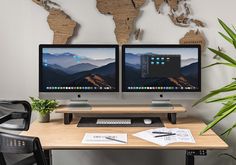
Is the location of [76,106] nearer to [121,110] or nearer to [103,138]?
[121,110]

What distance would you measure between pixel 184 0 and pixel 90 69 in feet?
3.03

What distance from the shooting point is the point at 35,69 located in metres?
3.00

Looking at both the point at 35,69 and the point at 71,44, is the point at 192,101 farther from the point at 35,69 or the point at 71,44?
the point at 35,69

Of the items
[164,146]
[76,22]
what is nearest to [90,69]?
[76,22]

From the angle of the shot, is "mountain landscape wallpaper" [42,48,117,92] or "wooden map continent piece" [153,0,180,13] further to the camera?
"wooden map continent piece" [153,0,180,13]

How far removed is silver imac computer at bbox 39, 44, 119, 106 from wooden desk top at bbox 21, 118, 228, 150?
25 centimetres

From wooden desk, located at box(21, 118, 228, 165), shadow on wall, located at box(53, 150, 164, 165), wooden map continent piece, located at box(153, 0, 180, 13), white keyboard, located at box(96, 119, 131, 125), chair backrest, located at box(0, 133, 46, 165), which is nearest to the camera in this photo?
chair backrest, located at box(0, 133, 46, 165)

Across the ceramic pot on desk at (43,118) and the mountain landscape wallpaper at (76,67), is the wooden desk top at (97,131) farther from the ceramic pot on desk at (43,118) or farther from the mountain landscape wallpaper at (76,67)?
the mountain landscape wallpaper at (76,67)

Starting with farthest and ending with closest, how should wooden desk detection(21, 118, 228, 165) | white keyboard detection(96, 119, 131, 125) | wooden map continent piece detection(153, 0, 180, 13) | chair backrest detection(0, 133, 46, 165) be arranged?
wooden map continent piece detection(153, 0, 180, 13) → white keyboard detection(96, 119, 131, 125) → wooden desk detection(21, 118, 228, 165) → chair backrest detection(0, 133, 46, 165)

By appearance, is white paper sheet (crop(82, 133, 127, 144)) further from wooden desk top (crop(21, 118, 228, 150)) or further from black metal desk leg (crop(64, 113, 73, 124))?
black metal desk leg (crop(64, 113, 73, 124))

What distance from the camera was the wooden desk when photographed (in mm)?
2195

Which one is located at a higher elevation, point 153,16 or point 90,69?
point 153,16

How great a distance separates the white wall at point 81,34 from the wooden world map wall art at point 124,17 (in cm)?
4

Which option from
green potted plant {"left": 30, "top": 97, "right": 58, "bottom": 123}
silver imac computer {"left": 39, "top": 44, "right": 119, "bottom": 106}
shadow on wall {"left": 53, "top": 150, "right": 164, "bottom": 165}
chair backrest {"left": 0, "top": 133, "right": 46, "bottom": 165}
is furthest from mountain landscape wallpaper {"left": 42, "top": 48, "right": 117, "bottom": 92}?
chair backrest {"left": 0, "top": 133, "right": 46, "bottom": 165}
